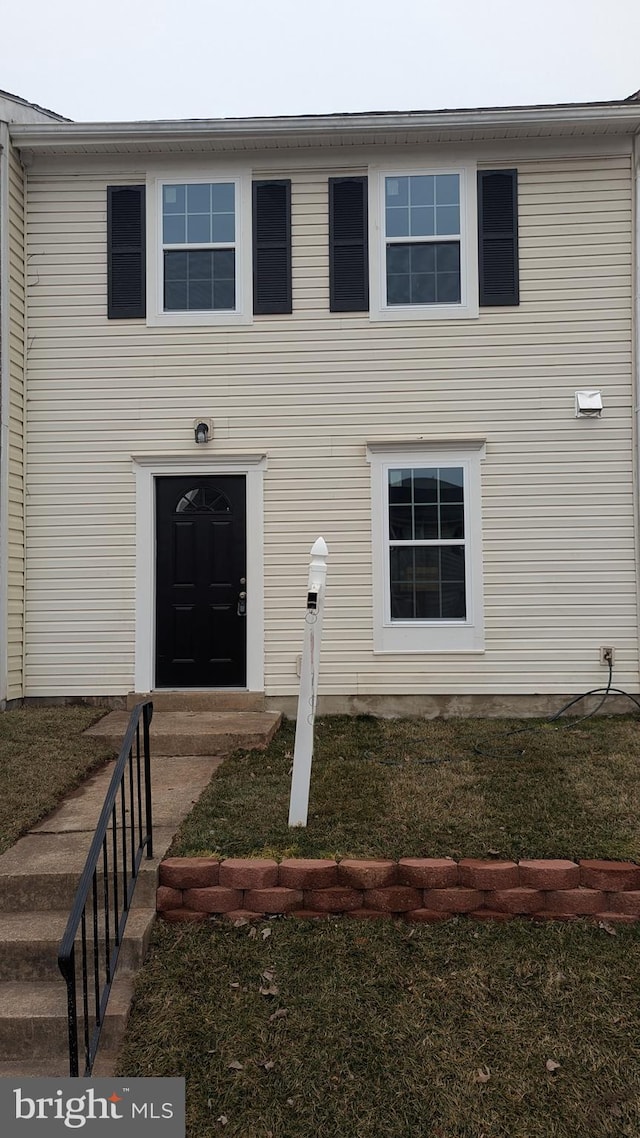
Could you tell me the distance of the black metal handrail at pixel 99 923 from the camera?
8.34 feet

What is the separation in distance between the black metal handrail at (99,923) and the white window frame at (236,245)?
4566 mm

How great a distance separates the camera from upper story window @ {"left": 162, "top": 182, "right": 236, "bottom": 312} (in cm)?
737

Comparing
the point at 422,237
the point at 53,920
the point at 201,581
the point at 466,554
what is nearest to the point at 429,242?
the point at 422,237

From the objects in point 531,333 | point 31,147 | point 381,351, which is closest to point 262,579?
point 381,351

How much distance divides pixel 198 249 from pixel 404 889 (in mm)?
6222

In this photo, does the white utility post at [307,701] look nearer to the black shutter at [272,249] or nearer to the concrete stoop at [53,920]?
the concrete stoop at [53,920]

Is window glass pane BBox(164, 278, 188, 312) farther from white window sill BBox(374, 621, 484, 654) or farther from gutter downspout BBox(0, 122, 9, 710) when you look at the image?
white window sill BBox(374, 621, 484, 654)

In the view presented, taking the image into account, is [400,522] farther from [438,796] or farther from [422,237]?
[438,796]

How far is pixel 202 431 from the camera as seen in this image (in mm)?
7199

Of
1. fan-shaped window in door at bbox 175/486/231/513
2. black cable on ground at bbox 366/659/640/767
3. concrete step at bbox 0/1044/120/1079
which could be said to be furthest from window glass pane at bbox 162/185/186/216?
concrete step at bbox 0/1044/120/1079

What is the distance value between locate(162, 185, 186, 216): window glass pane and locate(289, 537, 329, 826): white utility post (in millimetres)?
4904

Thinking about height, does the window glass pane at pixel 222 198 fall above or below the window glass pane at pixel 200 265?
above

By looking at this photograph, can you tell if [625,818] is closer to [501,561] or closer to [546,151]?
[501,561]

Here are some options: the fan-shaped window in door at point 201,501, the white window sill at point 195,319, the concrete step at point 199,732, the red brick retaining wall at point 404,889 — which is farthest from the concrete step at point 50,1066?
the white window sill at point 195,319
